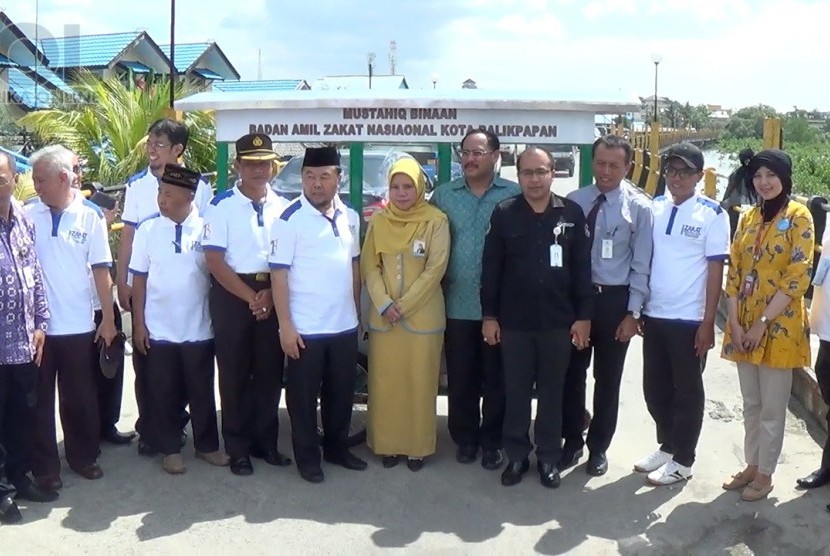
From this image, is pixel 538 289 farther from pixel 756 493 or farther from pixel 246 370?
pixel 246 370

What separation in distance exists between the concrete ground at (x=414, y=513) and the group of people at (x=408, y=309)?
0.10m

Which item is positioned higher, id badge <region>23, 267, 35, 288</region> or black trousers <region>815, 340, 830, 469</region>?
id badge <region>23, 267, 35, 288</region>

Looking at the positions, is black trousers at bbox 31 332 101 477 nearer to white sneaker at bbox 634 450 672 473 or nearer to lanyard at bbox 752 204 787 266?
white sneaker at bbox 634 450 672 473

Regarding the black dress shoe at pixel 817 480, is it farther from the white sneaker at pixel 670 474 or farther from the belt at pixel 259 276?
the belt at pixel 259 276

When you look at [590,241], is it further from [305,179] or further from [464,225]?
[305,179]

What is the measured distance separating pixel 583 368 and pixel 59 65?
28849mm

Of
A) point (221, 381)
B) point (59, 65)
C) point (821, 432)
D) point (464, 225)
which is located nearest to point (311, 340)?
point (221, 381)

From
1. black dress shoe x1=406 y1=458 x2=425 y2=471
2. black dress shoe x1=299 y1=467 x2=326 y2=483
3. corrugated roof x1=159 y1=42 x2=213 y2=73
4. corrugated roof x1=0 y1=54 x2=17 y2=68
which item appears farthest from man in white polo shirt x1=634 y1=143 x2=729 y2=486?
corrugated roof x1=159 y1=42 x2=213 y2=73

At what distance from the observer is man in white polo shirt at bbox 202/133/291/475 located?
167 inches

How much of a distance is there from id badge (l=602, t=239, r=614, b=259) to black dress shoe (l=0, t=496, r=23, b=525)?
9.88 ft

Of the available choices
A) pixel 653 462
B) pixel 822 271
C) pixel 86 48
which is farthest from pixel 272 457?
pixel 86 48

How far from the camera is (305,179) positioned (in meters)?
4.23

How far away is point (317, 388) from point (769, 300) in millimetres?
2239

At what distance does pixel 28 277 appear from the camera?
3.86 meters
